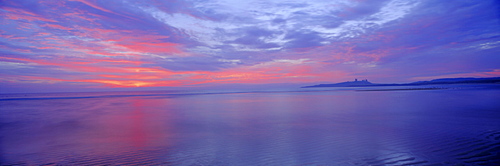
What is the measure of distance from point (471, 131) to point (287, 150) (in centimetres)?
644

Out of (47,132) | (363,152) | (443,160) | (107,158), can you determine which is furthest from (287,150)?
(47,132)

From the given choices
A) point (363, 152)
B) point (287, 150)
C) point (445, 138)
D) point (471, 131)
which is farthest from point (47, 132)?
point (471, 131)

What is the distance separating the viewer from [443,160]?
496cm

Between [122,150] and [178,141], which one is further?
[178,141]

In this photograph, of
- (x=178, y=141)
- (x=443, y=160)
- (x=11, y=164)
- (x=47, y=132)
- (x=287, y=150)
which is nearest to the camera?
(x=443, y=160)

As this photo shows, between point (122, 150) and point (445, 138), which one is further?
point (445, 138)

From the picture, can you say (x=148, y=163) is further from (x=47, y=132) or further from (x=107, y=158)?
(x=47, y=132)

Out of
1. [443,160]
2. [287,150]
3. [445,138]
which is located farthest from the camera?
[445,138]

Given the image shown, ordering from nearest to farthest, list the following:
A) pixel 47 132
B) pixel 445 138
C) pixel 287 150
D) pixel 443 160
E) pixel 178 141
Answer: pixel 443 160
pixel 287 150
pixel 445 138
pixel 178 141
pixel 47 132

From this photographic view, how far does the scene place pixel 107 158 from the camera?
562 centimetres

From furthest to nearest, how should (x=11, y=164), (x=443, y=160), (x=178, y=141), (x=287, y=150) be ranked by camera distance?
(x=178, y=141), (x=287, y=150), (x=11, y=164), (x=443, y=160)

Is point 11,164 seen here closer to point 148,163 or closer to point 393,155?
point 148,163

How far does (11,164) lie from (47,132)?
477cm

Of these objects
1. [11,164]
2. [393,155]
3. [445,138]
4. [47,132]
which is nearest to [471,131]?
[445,138]
